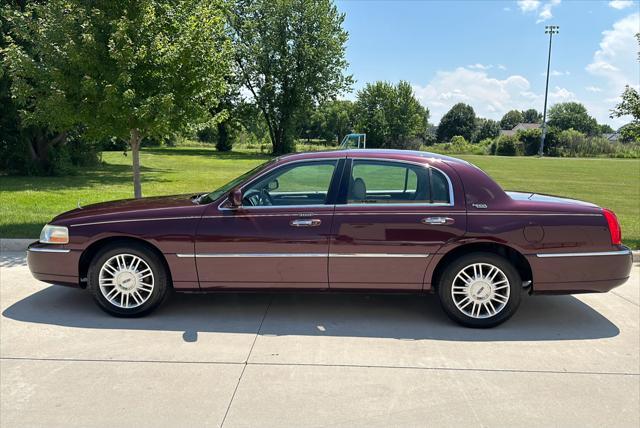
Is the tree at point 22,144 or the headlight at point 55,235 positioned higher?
the tree at point 22,144

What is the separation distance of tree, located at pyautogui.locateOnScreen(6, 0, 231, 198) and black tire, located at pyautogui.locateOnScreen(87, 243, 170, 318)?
3.93 meters

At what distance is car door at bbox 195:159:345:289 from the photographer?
4512 mm

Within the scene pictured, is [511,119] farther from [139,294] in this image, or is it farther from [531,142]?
[139,294]

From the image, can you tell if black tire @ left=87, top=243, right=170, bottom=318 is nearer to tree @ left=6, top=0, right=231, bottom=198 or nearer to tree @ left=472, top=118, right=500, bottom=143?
tree @ left=6, top=0, right=231, bottom=198

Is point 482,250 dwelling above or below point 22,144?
below

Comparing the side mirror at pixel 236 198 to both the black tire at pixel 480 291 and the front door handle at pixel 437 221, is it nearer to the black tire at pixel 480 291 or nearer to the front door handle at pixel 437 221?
the front door handle at pixel 437 221

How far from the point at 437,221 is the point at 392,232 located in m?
0.41

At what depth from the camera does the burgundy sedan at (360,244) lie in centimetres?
447

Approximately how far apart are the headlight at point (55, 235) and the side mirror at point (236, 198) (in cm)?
160

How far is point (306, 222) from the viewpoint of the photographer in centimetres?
451

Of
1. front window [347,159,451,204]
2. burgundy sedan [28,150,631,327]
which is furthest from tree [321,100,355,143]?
burgundy sedan [28,150,631,327]

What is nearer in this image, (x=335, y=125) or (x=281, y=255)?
(x=281, y=255)

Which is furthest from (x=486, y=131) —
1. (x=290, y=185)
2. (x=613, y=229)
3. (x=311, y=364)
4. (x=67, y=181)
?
(x=311, y=364)

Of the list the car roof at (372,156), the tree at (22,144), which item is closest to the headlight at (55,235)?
the car roof at (372,156)
